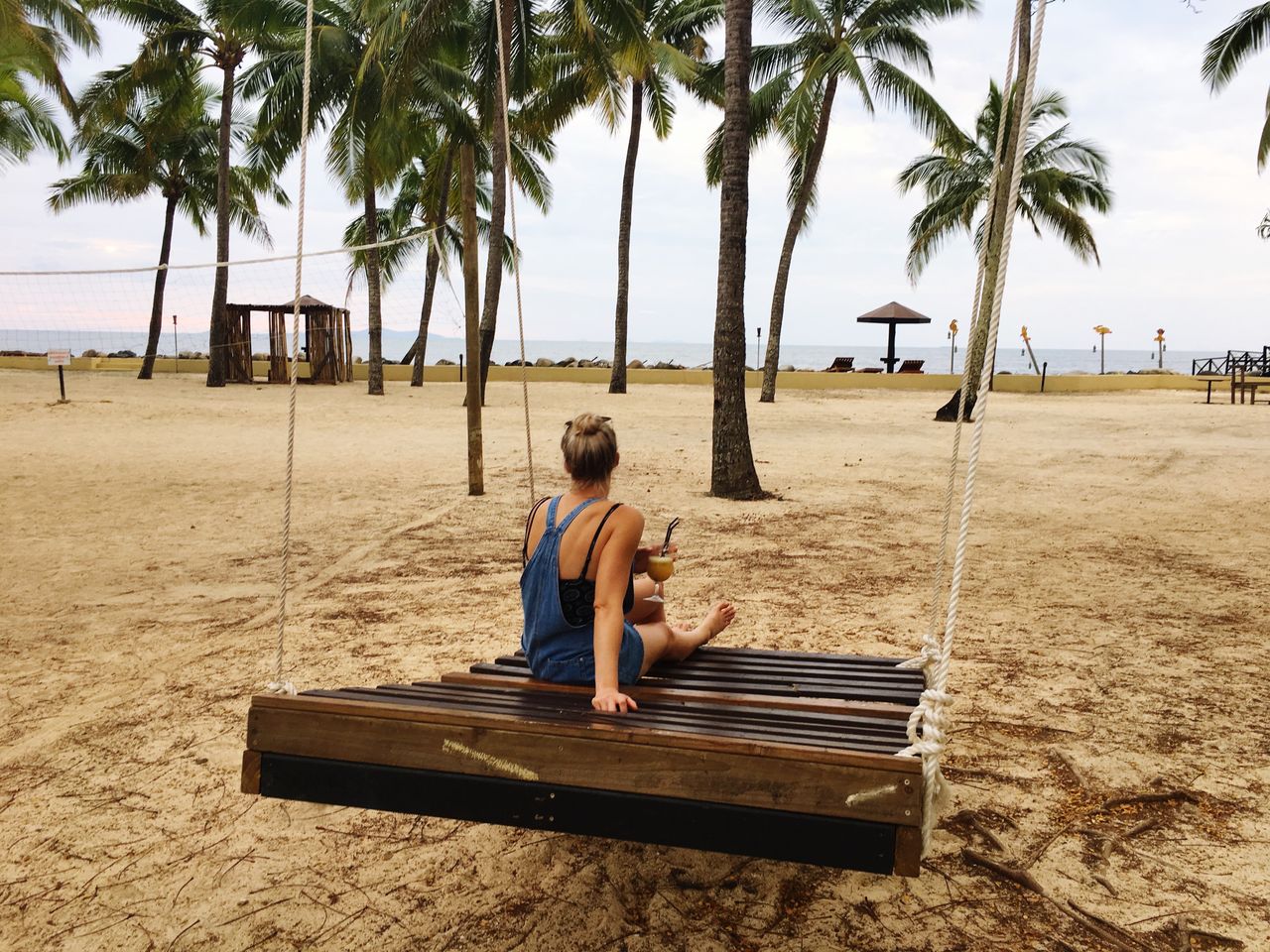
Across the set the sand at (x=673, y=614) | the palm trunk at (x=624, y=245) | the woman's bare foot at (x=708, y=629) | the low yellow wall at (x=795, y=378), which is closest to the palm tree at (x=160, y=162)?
the low yellow wall at (x=795, y=378)

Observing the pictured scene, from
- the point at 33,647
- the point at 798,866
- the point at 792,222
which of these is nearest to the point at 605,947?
the point at 798,866

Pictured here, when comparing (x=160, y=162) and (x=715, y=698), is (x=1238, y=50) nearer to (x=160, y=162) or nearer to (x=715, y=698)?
(x=715, y=698)

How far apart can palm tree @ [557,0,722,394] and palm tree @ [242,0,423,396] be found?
3975 millimetres

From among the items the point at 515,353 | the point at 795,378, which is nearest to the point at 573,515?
the point at 795,378

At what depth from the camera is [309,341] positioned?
25641mm

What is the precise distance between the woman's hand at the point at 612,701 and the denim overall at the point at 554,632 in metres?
0.20

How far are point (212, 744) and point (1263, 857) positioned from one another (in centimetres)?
320

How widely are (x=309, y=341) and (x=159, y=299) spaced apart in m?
4.32

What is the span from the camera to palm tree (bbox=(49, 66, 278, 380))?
23.4 meters

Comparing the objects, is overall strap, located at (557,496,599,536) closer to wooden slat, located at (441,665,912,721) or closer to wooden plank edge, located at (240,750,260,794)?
wooden slat, located at (441,665,912,721)

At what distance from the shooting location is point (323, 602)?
5.38 meters

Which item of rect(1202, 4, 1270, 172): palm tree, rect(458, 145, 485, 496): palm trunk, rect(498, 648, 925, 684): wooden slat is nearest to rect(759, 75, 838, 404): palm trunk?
rect(1202, 4, 1270, 172): palm tree

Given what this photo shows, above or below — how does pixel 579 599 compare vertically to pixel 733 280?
below

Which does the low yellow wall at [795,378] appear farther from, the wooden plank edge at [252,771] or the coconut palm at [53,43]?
the wooden plank edge at [252,771]
